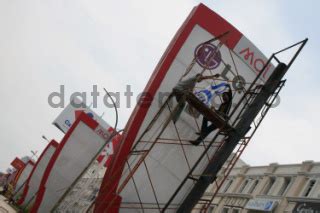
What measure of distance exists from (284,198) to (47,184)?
17.6 meters

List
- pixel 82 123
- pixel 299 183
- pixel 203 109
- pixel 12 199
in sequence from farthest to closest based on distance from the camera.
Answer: pixel 12 199 < pixel 299 183 < pixel 82 123 < pixel 203 109

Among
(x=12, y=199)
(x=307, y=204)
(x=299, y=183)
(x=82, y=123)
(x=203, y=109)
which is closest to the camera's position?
(x=203, y=109)

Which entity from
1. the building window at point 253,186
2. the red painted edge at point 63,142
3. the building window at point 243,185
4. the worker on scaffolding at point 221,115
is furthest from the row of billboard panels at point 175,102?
the building window at point 243,185

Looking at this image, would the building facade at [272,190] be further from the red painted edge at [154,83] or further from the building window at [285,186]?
the red painted edge at [154,83]

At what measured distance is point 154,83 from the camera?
12555 millimetres

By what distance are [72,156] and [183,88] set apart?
11.3m

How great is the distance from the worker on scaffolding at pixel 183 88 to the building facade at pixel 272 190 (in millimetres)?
18879

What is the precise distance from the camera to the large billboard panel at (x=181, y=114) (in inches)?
483

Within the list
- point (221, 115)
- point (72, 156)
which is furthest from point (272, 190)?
point (221, 115)

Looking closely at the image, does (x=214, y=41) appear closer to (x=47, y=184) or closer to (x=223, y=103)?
(x=223, y=103)

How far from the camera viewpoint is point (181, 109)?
12484 mm

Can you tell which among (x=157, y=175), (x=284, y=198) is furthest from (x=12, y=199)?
(x=157, y=175)

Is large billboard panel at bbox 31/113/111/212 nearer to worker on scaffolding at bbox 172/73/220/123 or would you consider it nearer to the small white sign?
worker on scaffolding at bbox 172/73/220/123

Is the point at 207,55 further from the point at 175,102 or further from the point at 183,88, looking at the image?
the point at 175,102
